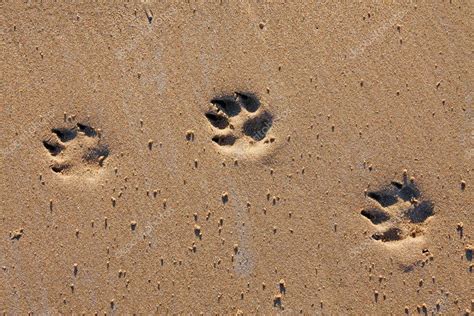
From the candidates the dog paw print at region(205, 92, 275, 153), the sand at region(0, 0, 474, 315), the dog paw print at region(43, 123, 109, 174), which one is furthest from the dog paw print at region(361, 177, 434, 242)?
the dog paw print at region(43, 123, 109, 174)

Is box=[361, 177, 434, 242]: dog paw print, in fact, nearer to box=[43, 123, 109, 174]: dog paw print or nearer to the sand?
the sand

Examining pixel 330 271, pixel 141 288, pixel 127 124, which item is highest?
pixel 127 124

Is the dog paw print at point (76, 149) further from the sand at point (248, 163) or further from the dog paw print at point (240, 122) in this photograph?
the dog paw print at point (240, 122)

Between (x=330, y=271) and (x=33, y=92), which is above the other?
(x=33, y=92)

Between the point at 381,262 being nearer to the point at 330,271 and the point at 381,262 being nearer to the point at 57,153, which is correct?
the point at 330,271

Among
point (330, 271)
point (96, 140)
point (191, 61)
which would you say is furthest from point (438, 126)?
point (96, 140)

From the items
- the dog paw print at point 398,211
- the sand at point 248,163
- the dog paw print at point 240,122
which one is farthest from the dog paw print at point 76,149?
the dog paw print at point 398,211
